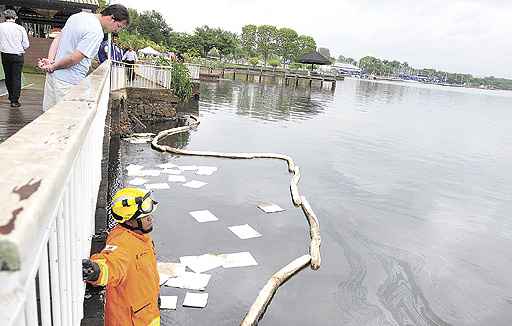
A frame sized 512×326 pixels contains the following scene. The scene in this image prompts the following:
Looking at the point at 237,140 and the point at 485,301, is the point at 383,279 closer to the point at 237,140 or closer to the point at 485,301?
the point at 485,301

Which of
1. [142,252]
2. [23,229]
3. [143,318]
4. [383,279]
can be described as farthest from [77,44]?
[383,279]

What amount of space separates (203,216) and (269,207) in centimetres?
143

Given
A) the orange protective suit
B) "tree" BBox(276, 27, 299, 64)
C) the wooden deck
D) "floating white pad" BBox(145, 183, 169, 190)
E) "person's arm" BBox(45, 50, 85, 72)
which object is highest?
"tree" BBox(276, 27, 299, 64)

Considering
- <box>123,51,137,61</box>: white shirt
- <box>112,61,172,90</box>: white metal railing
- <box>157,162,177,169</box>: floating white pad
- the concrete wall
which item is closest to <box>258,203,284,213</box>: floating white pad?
<box>157,162,177,169</box>: floating white pad

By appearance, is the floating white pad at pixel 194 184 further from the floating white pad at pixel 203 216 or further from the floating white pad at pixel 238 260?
the floating white pad at pixel 238 260

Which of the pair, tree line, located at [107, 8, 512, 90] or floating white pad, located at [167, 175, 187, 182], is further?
tree line, located at [107, 8, 512, 90]

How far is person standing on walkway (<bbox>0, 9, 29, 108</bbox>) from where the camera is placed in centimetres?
641

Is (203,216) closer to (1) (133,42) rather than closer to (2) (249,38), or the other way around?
(1) (133,42)

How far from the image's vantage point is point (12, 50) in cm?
657

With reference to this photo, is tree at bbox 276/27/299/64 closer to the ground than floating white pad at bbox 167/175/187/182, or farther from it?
farther from it

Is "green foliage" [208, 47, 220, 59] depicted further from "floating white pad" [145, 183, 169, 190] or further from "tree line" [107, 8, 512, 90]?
"floating white pad" [145, 183, 169, 190]

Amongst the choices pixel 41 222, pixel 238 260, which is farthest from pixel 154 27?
pixel 41 222

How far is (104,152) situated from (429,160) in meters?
11.9

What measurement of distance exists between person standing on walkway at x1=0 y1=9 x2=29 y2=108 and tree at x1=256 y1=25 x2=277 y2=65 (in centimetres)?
9778
